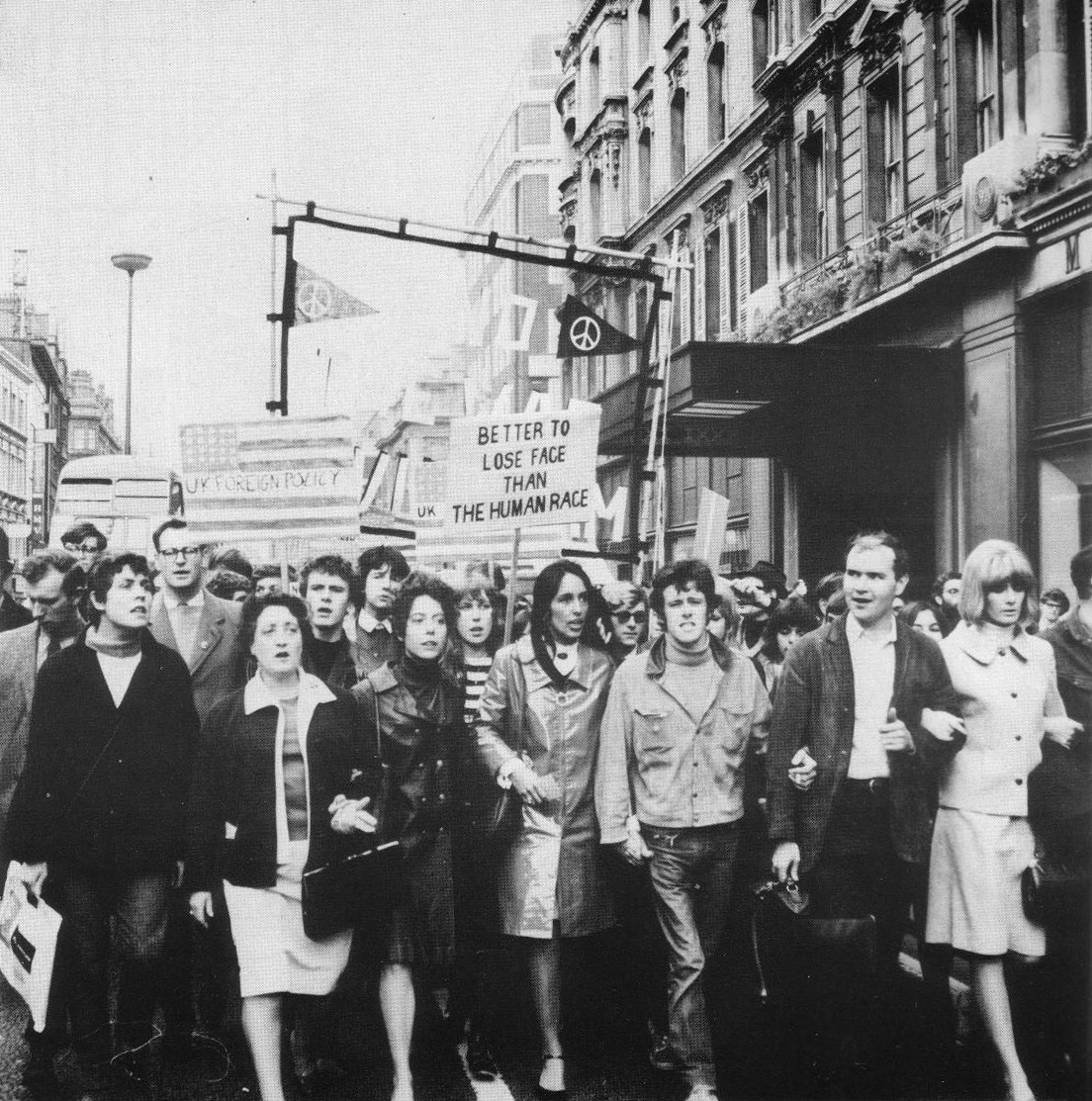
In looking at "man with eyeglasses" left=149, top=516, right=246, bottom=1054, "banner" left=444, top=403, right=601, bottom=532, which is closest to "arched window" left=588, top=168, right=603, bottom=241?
"banner" left=444, top=403, right=601, bottom=532

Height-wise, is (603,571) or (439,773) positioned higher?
(603,571)

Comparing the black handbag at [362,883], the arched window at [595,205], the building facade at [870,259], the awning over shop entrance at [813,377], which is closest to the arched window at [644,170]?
the building facade at [870,259]

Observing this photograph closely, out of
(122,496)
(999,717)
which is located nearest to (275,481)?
(999,717)

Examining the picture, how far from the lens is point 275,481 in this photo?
23.1 ft

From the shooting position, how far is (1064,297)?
1024 cm

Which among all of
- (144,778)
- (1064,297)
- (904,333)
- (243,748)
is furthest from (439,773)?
(904,333)

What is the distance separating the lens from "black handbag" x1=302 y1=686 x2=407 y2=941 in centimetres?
445

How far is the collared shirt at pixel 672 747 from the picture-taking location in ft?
15.9

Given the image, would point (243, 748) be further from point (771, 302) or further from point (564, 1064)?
point (771, 302)

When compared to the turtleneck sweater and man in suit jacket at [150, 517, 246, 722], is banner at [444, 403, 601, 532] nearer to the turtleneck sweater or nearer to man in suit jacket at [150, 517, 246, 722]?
man in suit jacket at [150, 517, 246, 722]

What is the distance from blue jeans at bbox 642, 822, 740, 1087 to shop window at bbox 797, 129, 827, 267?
11840mm

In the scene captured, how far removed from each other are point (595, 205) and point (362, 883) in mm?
20221

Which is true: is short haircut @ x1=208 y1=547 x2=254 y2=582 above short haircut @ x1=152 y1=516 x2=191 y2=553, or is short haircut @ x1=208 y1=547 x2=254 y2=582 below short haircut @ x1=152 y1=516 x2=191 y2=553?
below

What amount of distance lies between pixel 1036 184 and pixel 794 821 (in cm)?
741
